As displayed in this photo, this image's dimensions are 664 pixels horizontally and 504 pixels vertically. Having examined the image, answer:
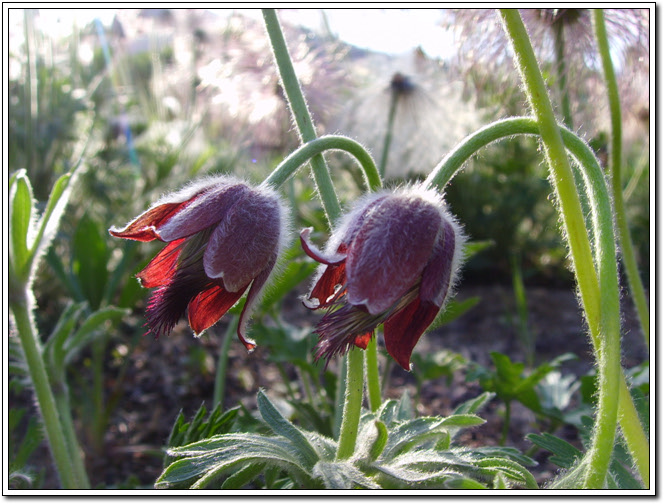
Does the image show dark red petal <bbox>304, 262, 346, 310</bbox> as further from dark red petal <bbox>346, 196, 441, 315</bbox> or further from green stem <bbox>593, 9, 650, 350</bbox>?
green stem <bbox>593, 9, 650, 350</bbox>

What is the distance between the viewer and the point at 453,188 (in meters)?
3.19

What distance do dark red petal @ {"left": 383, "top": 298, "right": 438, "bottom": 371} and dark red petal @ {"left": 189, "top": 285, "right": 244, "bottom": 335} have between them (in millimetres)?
184

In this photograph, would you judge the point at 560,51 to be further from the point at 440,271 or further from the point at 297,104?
the point at 440,271

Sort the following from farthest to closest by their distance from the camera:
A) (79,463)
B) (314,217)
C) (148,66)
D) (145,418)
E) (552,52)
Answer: (148,66)
(314,217)
(145,418)
(552,52)
(79,463)

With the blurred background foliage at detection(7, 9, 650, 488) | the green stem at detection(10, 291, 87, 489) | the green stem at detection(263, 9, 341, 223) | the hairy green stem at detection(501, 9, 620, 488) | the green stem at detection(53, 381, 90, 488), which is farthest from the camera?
the blurred background foliage at detection(7, 9, 650, 488)

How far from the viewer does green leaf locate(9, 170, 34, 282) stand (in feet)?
3.13

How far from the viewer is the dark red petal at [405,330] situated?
0.67 m

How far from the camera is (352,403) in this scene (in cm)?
77

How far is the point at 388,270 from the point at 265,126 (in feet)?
5.69

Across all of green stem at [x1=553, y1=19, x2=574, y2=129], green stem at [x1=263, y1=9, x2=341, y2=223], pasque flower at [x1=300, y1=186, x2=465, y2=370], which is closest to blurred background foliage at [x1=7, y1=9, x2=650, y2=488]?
green stem at [x1=553, y1=19, x2=574, y2=129]

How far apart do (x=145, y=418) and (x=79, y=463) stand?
2.35ft

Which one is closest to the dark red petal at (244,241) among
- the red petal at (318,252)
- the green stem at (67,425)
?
the red petal at (318,252)
